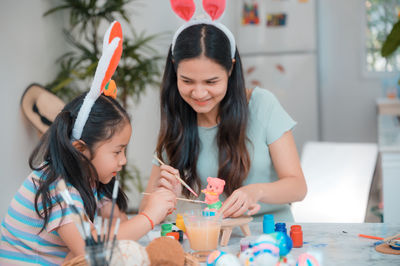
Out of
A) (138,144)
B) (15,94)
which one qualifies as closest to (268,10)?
(138,144)

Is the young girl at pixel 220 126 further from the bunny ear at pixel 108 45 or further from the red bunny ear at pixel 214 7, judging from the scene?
the bunny ear at pixel 108 45

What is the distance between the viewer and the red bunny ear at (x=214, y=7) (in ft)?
5.53

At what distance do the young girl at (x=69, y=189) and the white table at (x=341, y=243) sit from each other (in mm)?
135

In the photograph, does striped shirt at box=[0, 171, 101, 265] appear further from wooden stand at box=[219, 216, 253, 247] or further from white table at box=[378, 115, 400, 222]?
white table at box=[378, 115, 400, 222]

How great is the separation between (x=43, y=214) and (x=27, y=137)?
1559mm

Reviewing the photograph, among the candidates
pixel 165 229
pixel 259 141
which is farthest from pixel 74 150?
pixel 259 141

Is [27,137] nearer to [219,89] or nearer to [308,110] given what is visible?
[219,89]

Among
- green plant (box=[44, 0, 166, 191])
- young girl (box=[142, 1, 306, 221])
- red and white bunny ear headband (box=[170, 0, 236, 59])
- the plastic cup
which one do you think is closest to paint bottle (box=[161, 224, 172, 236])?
the plastic cup

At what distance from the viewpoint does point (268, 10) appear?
5.01m

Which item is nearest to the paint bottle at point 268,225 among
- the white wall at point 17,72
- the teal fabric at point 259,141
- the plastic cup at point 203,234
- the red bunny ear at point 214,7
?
the plastic cup at point 203,234

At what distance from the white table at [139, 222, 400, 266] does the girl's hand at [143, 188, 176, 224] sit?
3.6 inches

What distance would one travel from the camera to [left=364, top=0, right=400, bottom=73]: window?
5230 mm

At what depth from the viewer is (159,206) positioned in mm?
1390

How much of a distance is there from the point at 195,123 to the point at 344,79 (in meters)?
3.75
